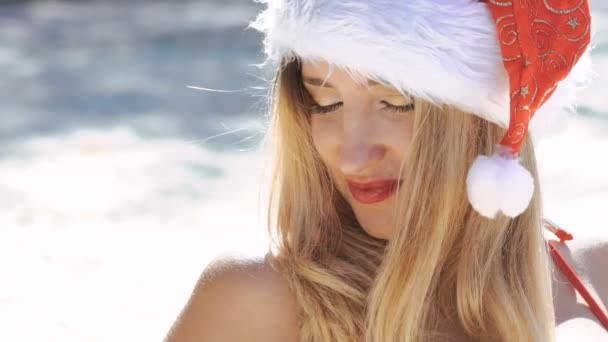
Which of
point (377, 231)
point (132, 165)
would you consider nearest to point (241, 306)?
point (377, 231)

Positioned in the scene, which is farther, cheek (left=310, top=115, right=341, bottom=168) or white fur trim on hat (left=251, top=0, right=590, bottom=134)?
cheek (left=310, top=115, right=341, bottom=168)

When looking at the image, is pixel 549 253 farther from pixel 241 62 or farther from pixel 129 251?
pixel 241 62

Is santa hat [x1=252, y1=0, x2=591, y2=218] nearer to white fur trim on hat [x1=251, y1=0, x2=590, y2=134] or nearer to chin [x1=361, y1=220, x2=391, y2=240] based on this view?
white fur trim on hat [x1=251, y1=0, x2=590, y2=134]

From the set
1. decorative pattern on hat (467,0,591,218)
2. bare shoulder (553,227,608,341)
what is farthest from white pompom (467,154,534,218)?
bare shoulder (553,227,608,341)

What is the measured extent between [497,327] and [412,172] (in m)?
0.33

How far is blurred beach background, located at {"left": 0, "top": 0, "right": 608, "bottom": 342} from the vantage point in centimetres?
322

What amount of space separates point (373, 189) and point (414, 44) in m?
0.25

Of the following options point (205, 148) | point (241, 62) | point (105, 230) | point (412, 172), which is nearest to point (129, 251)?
point (105, 230)

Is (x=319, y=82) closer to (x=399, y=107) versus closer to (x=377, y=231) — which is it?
(x=399, y=107)

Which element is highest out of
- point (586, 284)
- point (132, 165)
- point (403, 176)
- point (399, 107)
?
point (399, 107)

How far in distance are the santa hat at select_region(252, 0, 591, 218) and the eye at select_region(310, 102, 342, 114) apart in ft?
0.28

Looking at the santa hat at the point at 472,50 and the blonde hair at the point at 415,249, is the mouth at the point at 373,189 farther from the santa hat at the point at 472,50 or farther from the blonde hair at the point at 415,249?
the santa hat at the point at 472,50

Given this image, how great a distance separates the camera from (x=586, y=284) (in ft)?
7.17

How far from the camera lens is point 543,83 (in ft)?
5.42
